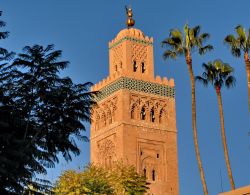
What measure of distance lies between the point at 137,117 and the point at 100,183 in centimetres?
1828

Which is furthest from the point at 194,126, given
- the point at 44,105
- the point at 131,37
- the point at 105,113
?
the point at 131,37

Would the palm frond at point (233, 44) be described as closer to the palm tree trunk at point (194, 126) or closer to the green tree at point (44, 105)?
the palm tree trunk at point (194, 126)

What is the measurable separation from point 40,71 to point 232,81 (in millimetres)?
18388

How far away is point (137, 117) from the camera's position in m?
58.1

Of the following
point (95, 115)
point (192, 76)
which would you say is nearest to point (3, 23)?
point (192, 76)

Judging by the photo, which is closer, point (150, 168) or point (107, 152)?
point (150, 168)

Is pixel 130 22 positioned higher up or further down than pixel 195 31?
higher up

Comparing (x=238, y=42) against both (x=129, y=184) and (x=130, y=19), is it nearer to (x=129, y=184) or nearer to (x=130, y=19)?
(x=129, y=184)

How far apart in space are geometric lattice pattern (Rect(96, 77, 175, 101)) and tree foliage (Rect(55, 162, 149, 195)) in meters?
16.3

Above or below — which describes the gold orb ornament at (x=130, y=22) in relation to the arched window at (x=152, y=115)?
above

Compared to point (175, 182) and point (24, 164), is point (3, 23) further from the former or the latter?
point (175, 182)

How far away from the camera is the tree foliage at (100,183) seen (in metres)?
39.5

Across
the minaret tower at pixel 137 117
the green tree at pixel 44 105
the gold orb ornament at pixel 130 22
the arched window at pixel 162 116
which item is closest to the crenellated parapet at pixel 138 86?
the minaret tower at pixel 137 117

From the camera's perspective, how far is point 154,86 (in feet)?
196
